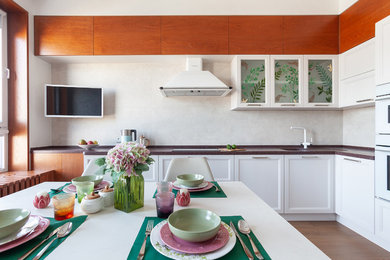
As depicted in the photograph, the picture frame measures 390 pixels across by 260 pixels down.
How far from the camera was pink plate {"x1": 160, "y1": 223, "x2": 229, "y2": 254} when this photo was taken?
0.58m

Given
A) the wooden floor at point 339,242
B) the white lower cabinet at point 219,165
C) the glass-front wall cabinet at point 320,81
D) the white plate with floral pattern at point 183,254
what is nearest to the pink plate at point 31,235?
the white plate with floral pattern at point 183,254

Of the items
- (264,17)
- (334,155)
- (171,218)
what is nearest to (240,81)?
(264,17)

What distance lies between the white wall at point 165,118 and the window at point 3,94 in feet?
1.95

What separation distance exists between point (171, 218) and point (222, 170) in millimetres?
1784

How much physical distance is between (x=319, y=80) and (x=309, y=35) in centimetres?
61

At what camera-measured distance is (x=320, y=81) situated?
8.68 feet

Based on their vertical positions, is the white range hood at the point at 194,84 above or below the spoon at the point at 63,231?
above

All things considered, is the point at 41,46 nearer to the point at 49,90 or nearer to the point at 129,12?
the point at 49,90

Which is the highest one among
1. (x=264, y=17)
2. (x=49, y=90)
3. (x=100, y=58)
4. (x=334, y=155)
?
(x=264, y=17)

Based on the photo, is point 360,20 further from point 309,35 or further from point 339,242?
point 339,242

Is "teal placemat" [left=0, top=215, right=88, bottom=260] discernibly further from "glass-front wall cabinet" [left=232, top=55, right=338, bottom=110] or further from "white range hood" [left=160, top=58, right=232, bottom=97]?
"glass-front wall cabinet" [left=232, top=55, right=338, bottom=110]

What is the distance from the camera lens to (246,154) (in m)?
2.43

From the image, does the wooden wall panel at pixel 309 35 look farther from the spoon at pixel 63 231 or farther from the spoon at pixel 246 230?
the spoon at pixel 63 231

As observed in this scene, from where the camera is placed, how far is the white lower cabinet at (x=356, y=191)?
1.99m
